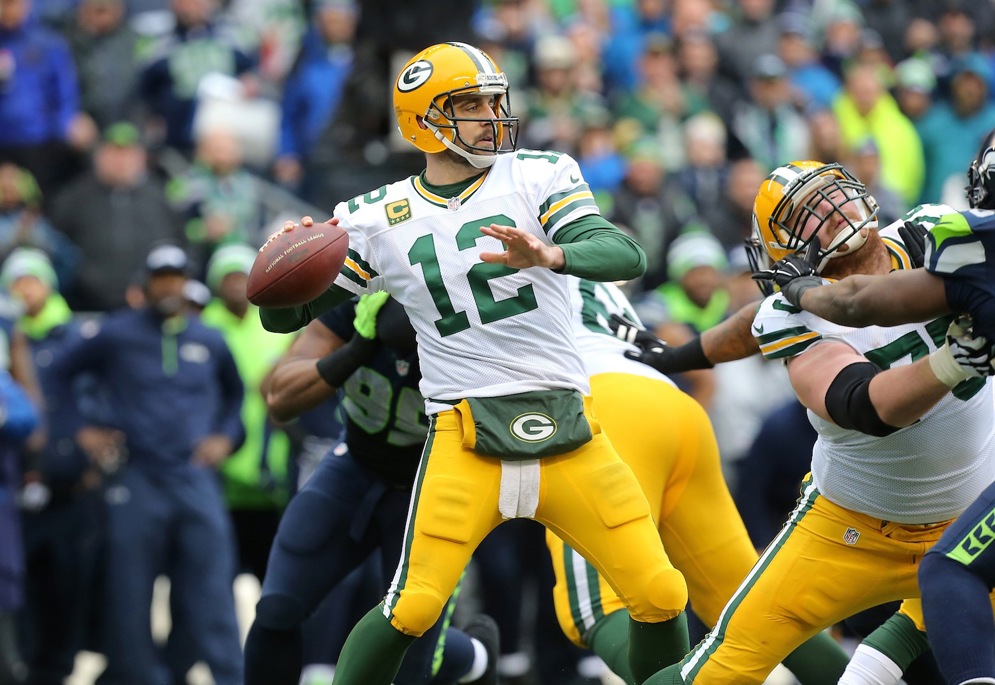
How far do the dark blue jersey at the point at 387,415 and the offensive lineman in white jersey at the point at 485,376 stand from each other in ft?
1.73

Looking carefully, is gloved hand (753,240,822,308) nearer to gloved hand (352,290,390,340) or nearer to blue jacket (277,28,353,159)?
gloved hand (352,290,390,340)

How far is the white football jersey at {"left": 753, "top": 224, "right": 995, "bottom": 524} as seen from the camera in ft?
15.8

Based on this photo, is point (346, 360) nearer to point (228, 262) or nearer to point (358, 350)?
point (358, 350)

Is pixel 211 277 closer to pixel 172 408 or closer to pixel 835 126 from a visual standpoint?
pixel 172 408

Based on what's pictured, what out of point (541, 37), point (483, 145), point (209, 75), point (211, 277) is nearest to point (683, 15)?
point (541, 37)

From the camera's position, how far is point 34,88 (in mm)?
10594

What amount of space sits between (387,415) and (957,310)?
6.79ft

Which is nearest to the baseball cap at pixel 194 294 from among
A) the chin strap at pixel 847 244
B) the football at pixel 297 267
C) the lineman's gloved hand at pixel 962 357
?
the football at pixel 297 267

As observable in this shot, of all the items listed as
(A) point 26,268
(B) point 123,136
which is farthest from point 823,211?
(B) point 123,136

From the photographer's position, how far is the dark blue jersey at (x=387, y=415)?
573 centimetres

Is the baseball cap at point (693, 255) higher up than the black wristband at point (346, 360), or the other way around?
the black wristband at point (346, 360)

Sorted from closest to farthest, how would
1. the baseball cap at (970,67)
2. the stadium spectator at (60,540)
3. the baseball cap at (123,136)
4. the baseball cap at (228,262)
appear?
the stadium spectator at (60,540)
the baseball cap at (228,262)
the baseball cap at (123,136)
the baseball cap at (970,67)

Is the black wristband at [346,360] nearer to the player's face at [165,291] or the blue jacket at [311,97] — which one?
the player's face at [165,291]

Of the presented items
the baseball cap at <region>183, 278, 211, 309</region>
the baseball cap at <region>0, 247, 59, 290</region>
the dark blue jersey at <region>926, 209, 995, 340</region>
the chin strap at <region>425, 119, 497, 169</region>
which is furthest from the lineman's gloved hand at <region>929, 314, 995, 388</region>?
the baseball cap at <region>0, 247, 59, 290</region>
